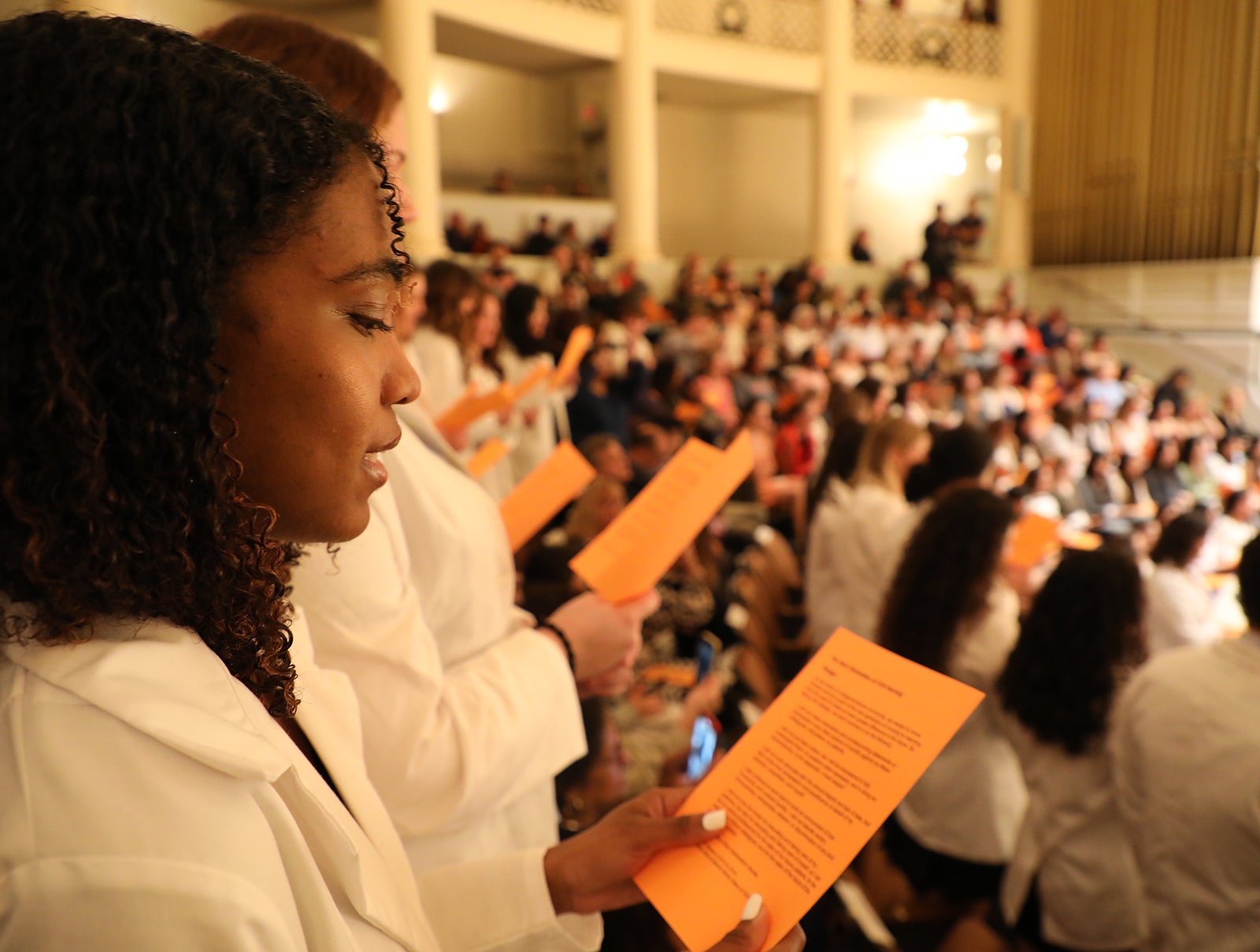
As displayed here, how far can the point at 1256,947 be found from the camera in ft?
6.05

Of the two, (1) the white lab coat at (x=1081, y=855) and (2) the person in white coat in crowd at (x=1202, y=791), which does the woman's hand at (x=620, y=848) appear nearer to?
(2) the person in white coat in crowd at (x=1202, y=791)

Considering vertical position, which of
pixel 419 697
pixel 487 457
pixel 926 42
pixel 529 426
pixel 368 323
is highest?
pixel 926 42

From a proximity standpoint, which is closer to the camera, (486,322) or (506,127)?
(486,322)

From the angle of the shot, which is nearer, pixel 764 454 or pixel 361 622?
pixel 361 622

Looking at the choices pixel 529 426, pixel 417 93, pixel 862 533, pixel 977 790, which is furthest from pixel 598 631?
pixel 417 93

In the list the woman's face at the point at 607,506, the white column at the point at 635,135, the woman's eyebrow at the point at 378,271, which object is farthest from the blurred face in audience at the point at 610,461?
the white column at the point at 635,135

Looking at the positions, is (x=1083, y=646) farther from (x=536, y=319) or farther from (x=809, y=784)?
(x=536, y=319)

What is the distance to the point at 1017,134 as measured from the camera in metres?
15.0

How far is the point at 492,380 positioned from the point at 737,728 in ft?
5.86

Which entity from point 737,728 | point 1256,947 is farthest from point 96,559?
point 737,728

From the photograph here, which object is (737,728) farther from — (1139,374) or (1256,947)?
(1139,374)

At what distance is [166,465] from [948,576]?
248cm

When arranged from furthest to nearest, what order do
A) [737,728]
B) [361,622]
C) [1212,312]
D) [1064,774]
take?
1. [1212,312]
2. [737,728]
3. [1064,774]
4. [361,622]

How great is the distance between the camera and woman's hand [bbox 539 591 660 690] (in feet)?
4.85
